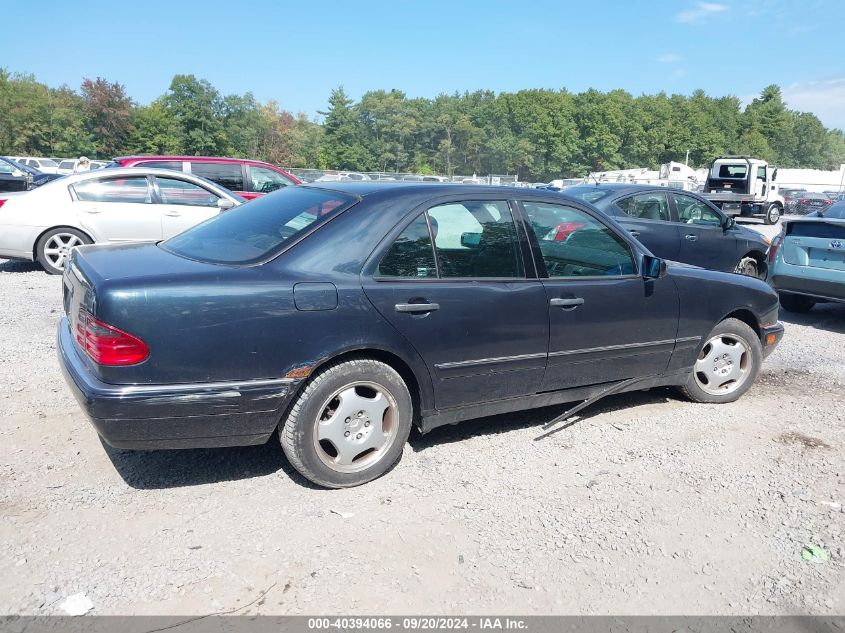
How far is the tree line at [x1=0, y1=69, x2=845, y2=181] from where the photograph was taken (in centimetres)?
6106

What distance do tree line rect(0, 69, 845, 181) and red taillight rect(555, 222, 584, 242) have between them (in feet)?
210

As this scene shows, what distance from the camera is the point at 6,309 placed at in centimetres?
700

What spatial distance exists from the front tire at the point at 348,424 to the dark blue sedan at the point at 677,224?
5940mm

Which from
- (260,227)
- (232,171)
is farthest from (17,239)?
(260,227)

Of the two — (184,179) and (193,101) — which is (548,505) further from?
(193,101)

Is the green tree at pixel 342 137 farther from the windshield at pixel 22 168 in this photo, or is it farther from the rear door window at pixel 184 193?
the rear door window at pixel 184 193

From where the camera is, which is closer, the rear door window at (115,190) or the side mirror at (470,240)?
the side mirror at (470,240)

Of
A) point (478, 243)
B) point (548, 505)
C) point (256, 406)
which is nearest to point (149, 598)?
point (256, 406)

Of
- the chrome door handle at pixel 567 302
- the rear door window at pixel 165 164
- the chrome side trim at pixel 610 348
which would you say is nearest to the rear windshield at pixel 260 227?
the chrome door handle at pixel 567 302

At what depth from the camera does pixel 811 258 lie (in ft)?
26.0

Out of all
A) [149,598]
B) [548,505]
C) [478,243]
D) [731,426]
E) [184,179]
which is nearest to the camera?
[149,598]

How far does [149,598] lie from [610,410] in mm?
3395

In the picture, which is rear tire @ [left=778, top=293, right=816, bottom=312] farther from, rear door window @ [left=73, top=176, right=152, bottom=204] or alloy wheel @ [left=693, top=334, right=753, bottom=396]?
rear door window @ [left=73, top=176, right=152, bottom=204]

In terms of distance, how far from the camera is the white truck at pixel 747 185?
84.9 feet
